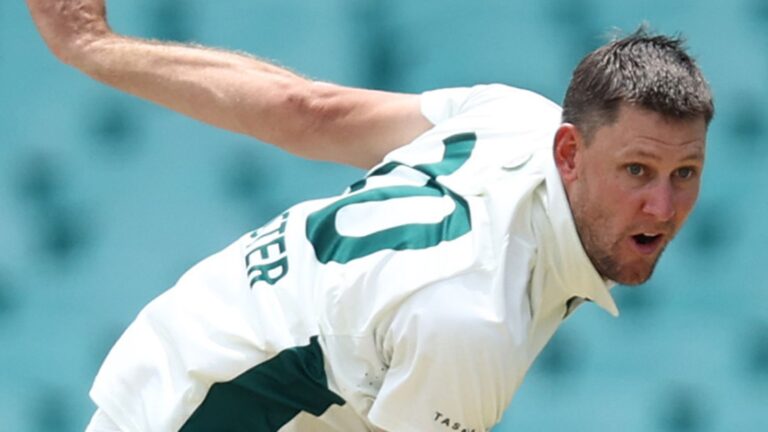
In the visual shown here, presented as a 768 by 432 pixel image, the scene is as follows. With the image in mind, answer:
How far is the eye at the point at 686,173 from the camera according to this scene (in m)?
1.95

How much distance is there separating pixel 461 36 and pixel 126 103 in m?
0.59

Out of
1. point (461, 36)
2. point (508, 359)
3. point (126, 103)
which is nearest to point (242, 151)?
point (126, 103)

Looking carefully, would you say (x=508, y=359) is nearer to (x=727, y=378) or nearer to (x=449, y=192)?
(x=449, y=192)

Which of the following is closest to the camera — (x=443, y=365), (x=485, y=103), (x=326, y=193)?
(x=443, y=365)

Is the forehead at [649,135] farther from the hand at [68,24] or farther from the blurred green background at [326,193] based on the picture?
the blurred green background at [326,193]

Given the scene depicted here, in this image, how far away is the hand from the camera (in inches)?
84.8

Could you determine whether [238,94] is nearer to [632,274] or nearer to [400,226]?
[400,226]

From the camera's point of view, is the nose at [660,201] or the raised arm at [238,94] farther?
the raised arm at [238,94]

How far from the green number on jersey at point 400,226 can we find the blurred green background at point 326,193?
1.00 meters

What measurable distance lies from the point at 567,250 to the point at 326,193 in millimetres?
1188

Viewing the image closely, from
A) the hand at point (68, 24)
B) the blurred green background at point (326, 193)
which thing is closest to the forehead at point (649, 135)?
the hand at point (68, 24)

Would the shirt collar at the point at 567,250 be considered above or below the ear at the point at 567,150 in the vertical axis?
below

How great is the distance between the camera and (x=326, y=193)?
10.1 ft

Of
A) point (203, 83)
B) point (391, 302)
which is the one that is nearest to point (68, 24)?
point (203, 83)
